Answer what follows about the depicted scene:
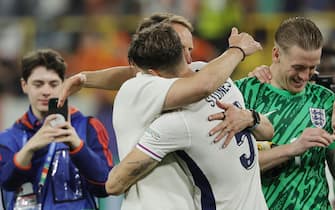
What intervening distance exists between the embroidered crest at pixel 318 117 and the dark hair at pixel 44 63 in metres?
1.47

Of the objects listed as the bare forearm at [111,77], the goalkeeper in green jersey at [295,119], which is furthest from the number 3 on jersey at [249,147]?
the bare forearm at [111,77]

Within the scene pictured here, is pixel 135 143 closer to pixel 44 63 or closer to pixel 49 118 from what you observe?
pixel 49 118

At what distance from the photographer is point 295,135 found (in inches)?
175

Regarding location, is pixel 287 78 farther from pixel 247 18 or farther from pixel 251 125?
pixel 247 18

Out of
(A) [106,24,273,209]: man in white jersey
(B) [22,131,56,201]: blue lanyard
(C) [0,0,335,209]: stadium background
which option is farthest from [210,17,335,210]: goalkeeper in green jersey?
(C) [0,0,335,209]: stadium background

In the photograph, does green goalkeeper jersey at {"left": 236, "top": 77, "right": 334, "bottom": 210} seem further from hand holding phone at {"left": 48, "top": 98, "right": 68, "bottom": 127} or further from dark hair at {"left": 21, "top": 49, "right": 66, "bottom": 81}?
dark hair at {"left": 21, "top": 49, "right": 66, "bottom": 81}

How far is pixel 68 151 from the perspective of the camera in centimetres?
493

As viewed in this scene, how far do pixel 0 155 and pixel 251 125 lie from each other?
1544 millimetres

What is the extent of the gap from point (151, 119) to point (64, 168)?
119 centimetres

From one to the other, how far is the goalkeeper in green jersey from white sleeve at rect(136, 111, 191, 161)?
0.63m

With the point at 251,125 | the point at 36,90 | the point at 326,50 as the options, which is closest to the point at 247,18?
the point at 326,50

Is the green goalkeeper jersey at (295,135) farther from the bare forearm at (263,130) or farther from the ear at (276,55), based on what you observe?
the bare forearm at (263,130)

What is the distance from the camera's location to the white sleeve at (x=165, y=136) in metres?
3.78

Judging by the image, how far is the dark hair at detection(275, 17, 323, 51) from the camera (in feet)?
14.2
